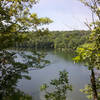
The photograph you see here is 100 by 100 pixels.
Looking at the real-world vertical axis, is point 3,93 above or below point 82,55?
below

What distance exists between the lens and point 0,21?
2.36m

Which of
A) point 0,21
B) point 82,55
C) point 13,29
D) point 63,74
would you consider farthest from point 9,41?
point 82,55

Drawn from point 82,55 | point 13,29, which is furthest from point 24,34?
point 82,55

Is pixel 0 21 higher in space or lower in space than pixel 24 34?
higher

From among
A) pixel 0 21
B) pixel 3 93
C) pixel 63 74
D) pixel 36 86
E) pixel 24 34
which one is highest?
pixel 0 21

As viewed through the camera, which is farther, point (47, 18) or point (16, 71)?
point (47, 18)

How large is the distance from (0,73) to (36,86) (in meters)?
8.13

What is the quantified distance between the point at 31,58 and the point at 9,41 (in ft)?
2.43

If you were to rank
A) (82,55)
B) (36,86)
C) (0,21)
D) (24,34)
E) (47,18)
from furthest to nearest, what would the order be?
(36,86)
(47,18)
(24,34)
(0,21)
(82,55)

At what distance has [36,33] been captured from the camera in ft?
10.6

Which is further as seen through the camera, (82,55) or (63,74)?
(63,74)

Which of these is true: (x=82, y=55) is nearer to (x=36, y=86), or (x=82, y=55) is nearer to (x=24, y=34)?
(x=24, y=34)

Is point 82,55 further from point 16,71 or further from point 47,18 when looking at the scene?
point 47,18

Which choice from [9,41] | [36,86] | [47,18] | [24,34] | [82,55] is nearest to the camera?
[82,55]
